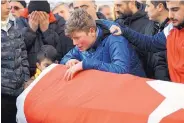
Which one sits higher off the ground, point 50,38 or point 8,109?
point 50,38

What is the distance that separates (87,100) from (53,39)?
5.70 feet

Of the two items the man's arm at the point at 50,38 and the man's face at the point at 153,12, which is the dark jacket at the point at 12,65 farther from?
the man's face at the point at 153,12

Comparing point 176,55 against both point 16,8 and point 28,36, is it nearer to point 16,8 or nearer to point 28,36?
point 28,36

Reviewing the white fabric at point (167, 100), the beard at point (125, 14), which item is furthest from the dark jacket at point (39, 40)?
the white fabric at point (167, 100)

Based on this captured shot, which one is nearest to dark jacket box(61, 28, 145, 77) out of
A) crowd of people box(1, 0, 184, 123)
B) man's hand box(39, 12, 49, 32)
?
crowd of people box(1, 0, 184, 123)

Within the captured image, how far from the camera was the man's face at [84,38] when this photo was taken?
3.50 metres

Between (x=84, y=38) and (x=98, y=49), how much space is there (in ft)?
0.52

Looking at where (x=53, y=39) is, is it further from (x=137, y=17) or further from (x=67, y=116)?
(x=67, y=116)

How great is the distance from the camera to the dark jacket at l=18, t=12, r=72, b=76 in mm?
4828

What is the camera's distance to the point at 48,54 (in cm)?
451

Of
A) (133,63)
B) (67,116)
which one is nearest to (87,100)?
(67,116)

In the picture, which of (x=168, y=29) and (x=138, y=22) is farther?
(x=138, y=22)

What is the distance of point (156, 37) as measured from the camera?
3.83m

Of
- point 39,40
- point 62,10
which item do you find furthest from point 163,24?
point 62,10
